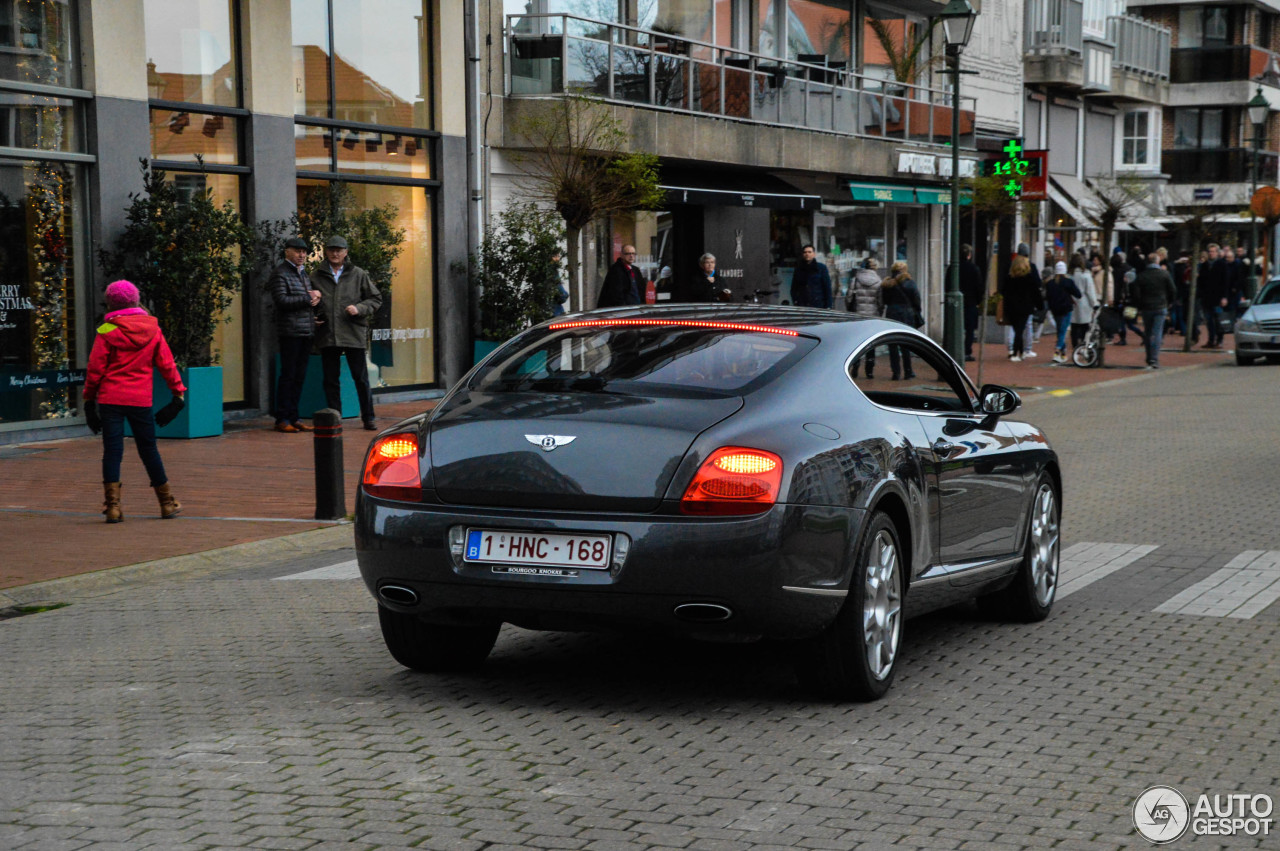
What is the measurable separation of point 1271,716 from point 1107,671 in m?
0.81

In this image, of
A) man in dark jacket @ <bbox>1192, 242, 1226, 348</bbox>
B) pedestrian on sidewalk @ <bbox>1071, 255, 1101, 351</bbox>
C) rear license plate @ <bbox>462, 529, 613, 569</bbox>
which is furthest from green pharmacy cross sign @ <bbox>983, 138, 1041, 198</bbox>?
rear license plate @ <bbox>462, 529, 613, 569</bbox>

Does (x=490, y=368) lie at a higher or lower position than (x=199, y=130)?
lower

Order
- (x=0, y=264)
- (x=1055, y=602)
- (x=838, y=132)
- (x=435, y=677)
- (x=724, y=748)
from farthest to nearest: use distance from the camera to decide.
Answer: (x=838, y=132) → (x=0, y=264) → (x=1055, y=602) → (x=435, y=677) → (x=724, y=748)

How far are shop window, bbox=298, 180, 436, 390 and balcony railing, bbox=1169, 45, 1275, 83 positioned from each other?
46997mm

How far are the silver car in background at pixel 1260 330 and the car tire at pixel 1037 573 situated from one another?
76.1 feet

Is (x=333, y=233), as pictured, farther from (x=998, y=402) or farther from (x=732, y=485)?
(x=732, y=485)

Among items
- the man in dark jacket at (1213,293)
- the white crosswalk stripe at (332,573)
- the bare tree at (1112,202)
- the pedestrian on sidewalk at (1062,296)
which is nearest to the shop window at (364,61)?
the white crosswalk stripe at (332,573)

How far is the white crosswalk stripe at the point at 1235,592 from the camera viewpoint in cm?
791

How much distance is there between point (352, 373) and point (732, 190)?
1062cm

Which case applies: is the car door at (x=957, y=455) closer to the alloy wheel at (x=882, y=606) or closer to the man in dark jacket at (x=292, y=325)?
the alloy wheel at (x=882, y=606)

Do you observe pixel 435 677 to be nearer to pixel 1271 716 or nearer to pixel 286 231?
pixel 1271 716

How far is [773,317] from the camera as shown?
21.9 feet

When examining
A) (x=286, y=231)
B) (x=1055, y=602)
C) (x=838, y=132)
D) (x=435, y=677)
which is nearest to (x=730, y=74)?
(x=838, y=132)

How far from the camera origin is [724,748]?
539cm
